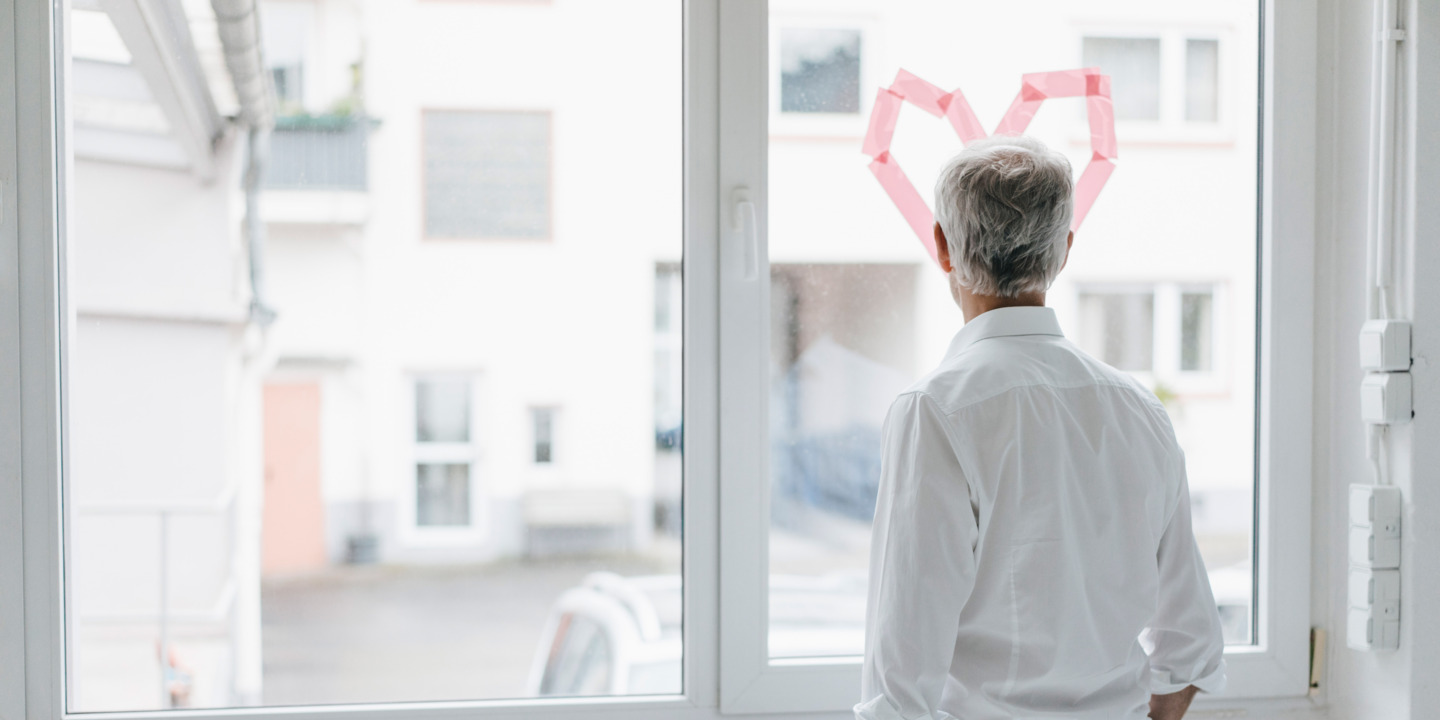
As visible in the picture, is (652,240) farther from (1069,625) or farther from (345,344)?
(1069,625)

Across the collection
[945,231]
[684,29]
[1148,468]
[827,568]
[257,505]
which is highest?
[684,29]

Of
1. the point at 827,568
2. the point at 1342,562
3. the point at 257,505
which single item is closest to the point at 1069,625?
the point at 827,568

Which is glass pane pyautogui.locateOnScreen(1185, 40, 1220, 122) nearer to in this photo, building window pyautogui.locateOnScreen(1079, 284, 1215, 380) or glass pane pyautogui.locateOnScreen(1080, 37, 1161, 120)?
glass pane pyautogui.locateOnScreen(1080, 37, 1161, 120)

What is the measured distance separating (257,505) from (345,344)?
30 cm

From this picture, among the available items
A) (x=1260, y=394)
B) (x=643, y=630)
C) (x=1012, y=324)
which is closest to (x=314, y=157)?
(x=643, y=630)

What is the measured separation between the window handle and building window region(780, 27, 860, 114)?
0.17m

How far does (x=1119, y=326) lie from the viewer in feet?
5.39

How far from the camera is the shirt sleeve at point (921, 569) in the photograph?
0.95 meters

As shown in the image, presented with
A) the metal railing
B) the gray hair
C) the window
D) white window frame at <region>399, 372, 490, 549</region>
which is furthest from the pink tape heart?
the metal railing

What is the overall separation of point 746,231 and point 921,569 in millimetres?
693

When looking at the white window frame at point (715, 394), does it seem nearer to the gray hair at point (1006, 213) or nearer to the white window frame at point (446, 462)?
the white window frame at point (446, 462)

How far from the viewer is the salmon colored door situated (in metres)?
1.61

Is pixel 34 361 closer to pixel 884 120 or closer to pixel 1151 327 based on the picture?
pixel 884 120

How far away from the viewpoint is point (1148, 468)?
104 cm
